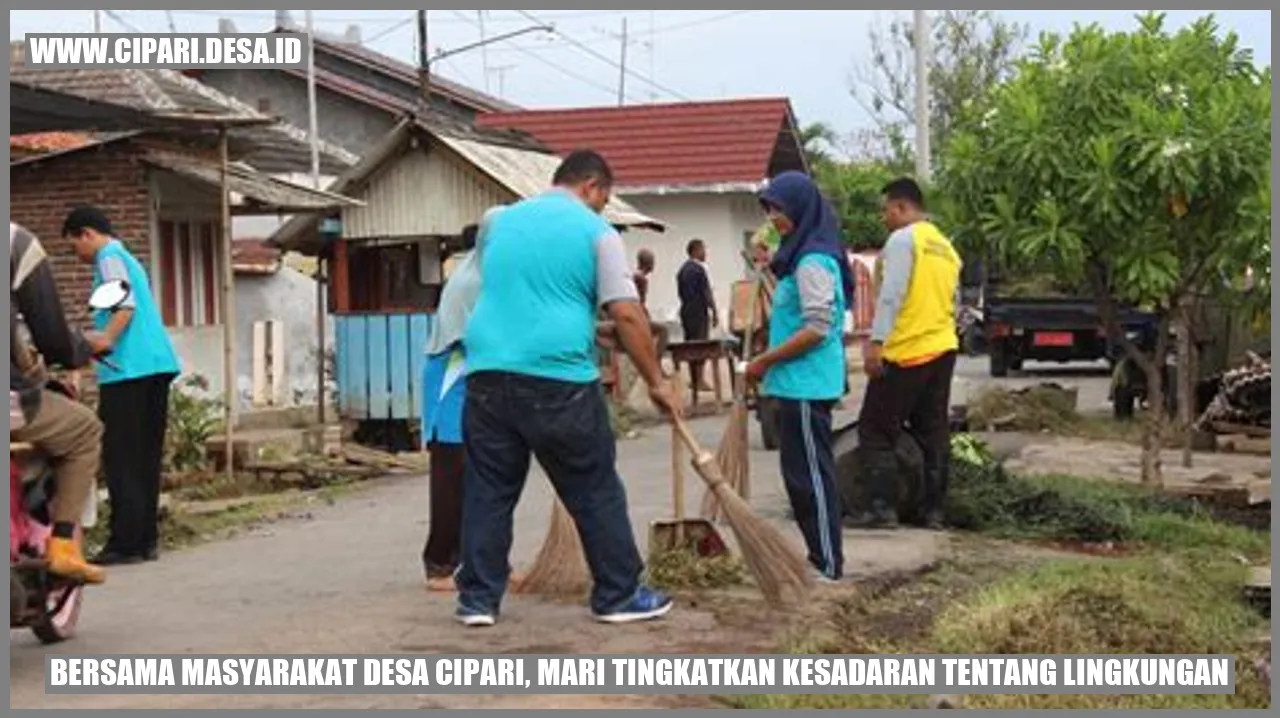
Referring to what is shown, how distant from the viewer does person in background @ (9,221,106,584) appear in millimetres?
6617

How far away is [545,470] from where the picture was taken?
727 cm

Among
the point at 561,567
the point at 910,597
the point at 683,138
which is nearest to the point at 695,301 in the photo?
the point at 683,138

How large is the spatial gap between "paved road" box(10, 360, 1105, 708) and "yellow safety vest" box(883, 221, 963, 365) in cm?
98

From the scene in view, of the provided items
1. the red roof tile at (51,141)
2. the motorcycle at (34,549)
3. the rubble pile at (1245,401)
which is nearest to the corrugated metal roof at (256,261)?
the red roof tile at (51,141)

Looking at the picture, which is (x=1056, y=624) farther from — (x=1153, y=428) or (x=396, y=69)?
(x=396, y=69)

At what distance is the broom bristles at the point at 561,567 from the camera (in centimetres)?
793

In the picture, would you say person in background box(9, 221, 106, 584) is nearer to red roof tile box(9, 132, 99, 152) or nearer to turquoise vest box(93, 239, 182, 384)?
turquoise vest box(93, 239, 182, 384)

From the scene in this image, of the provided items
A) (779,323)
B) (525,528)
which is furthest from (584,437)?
(525,528)

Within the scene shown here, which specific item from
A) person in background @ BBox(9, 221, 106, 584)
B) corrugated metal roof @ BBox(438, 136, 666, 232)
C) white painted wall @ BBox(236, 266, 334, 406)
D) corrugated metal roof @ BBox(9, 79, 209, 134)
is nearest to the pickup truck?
corrugated metal roof @ BBox(438, 136, 666, 232)

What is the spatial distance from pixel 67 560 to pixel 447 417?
1.92 m

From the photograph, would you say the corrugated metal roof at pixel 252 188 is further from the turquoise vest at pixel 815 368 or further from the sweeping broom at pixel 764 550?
the sweeping broom at pixel 764 550

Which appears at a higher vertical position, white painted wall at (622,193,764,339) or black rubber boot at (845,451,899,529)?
white painted wall at (622,193,764,339)

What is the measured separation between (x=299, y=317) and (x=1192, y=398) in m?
11.1

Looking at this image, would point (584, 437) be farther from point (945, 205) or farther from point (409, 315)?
point (409, 315)
